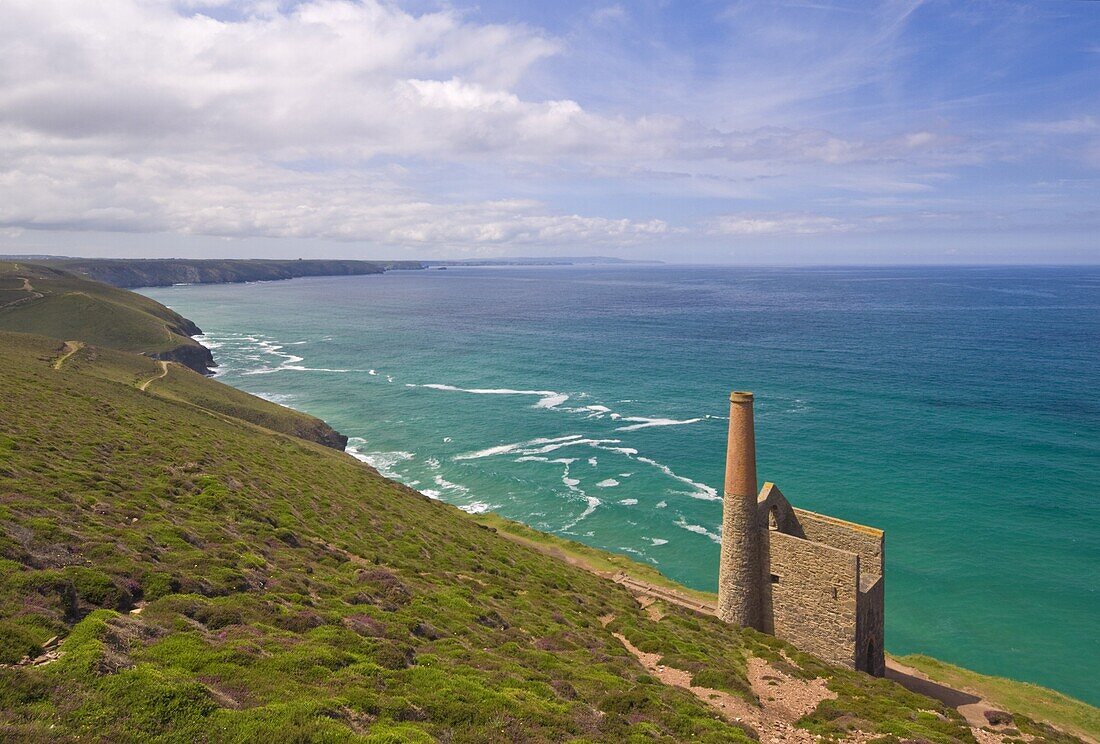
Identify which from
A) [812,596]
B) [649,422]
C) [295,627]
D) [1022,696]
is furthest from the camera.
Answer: [649,422]

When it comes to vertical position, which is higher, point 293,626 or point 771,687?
point 293,626

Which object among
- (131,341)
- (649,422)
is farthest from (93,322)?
(649,422)

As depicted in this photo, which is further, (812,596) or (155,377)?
(155,377)

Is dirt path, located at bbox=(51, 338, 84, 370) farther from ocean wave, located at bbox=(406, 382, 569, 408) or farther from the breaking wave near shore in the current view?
ocean wave, located at bbox=(406, 382, 569, 408)

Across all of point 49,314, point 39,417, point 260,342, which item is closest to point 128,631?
point 39,417

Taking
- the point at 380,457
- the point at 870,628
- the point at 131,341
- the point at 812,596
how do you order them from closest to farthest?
the point at 812,596 < the point at 870,628 < the point at 380,457 < the point at 131,341

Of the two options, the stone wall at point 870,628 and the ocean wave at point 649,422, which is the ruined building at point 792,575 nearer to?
the stone wall at point 870,628

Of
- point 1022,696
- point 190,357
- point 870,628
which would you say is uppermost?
point 190,357

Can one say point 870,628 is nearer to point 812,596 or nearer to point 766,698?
point 812,596
